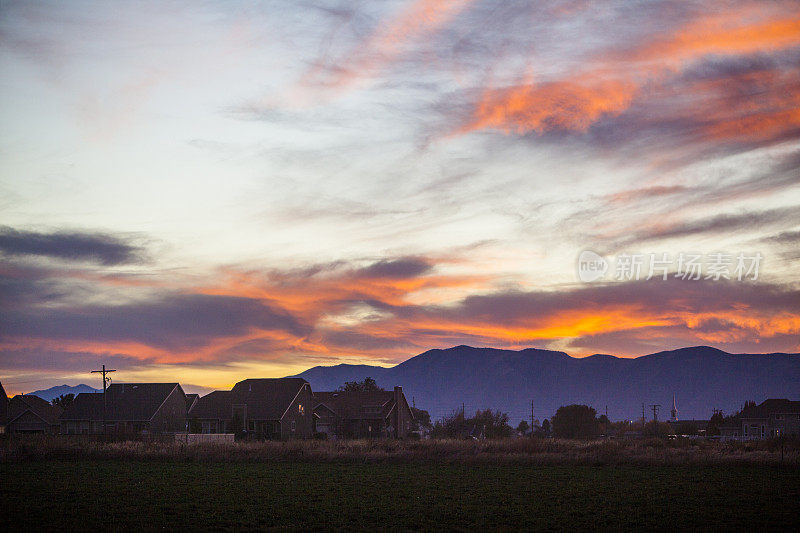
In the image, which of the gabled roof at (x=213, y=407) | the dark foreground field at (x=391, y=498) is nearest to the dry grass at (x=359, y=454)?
the dark foreground field at (x=391, y=498)

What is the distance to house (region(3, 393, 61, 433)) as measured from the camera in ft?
341

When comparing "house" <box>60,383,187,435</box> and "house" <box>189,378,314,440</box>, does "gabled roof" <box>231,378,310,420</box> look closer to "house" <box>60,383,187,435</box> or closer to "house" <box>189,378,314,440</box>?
"house" <box>189,378,314,440</box>

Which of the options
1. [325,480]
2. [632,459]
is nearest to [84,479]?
[325,480]

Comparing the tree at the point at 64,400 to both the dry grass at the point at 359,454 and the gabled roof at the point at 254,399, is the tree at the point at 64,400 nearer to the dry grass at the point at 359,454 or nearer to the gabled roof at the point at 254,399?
the gabled roof at the point at 254,399

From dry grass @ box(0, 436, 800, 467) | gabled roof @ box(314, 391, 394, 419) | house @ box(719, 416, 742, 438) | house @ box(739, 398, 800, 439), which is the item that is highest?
gabled roof @ box(314, 391, 394, 419)

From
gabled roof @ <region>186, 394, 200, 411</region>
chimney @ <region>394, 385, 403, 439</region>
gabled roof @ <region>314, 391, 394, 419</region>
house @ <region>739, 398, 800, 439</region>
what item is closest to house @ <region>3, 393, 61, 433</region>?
gabled roof @ <region>186, 394, 200, 411</region>

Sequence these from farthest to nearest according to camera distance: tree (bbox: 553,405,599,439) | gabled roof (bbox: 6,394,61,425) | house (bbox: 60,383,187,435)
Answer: tree (bbox: 553,405,599,439)
gabled roof (bbox: 6,394,61,425)
house (bbox: 60,383,187,435)

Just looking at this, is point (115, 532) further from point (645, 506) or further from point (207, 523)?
point (645, 506)

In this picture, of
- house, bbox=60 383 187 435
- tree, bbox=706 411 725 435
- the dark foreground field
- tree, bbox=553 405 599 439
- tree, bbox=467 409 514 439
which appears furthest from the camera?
tree, bbox=706 411 725 435

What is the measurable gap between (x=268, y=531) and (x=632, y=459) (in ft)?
117

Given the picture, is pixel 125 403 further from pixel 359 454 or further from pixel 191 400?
pixel 359 454

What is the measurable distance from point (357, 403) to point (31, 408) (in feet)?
151

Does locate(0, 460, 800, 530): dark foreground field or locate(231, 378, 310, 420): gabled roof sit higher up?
locate(231, 378, 310, 420): gabled roof

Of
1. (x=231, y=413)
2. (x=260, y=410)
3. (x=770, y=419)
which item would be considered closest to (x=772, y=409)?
(x=770, y=419)
